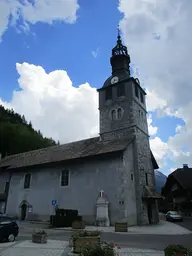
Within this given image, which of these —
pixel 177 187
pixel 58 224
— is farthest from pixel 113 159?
pixel 177 187

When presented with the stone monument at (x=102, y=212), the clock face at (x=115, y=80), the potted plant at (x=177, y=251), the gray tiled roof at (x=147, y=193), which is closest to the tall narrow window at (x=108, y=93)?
the clock face at (x=115, y=80)

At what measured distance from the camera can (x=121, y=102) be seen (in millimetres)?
31359

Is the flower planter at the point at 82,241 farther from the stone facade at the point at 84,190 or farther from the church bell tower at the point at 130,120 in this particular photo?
the church bell tower at the point at 130,120

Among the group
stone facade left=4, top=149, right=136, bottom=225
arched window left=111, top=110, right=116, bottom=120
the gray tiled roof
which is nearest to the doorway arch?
stone facade left=4, top=149, right=136, bottom=225

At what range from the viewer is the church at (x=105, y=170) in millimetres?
23859

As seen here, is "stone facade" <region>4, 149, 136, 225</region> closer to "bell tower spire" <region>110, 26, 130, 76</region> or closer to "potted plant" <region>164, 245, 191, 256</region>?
"bell tower spire" <region>110, 26, 130, 76</region>

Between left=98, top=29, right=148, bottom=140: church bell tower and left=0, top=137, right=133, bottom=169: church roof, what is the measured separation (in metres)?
2.56

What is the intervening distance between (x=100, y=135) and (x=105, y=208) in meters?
11.4

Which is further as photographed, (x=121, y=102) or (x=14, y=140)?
(x=14, y=140)

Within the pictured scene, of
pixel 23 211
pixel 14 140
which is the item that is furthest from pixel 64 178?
pixel 14 140

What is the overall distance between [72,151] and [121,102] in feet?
32.1

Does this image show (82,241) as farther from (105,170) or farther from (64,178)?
(64,178)

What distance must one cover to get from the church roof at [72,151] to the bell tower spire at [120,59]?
1146 cm

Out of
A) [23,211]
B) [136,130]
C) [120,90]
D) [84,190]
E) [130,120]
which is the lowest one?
[23,211]
